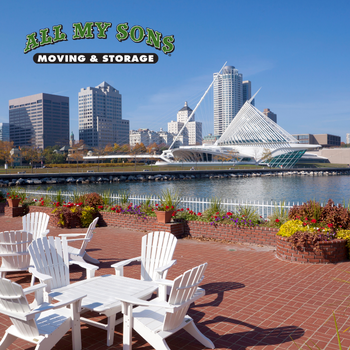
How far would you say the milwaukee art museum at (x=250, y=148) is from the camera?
98.6m

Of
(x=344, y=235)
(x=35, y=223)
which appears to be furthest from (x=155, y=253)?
(x=344, y=235)

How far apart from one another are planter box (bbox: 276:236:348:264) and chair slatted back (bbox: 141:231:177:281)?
316 cm

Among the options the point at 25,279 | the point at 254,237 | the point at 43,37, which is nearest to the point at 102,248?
the point at 25,279

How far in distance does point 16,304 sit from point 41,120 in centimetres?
19067

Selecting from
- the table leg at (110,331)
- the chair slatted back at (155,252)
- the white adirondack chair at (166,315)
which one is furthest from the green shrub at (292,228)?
the table leg at (110,331)

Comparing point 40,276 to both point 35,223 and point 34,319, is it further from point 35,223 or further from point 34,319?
point 35,223

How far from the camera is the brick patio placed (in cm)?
384

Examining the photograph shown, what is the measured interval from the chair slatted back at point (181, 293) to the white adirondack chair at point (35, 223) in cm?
509

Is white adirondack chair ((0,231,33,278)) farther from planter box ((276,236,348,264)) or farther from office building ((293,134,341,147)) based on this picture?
office building ((293,134,341,147))

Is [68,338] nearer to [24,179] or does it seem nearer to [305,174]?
[24,179]

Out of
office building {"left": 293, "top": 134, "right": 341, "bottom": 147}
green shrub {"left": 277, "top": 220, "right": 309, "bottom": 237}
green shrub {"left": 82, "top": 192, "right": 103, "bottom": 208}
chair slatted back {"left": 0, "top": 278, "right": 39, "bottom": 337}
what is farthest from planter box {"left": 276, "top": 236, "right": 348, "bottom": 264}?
office building {"left": 293, "top": 134, "right": 341, "bottom": 147}

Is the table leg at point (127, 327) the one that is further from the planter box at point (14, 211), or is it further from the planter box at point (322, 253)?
the planter box at point (14, 211)

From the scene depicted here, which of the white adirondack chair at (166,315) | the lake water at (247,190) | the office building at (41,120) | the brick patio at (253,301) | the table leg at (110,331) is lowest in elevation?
the lake water at (247,190)

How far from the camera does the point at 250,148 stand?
106875 mm
